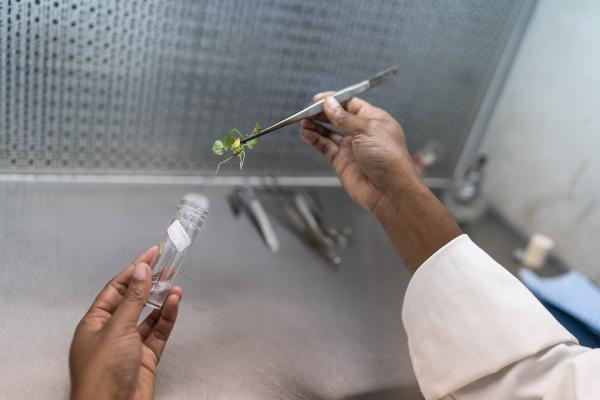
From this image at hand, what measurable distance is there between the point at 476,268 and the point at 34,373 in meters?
0.67

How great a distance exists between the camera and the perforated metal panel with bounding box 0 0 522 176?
1122 mm

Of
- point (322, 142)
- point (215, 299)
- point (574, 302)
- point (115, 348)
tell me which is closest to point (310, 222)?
point (322, 142)

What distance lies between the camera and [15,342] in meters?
0.91

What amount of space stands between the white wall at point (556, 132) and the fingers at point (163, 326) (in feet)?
3.61

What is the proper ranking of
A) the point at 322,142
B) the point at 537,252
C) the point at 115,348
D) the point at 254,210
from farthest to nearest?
the point at 537,252
the point at 254,210
the point at 322,142
the point at 115,348

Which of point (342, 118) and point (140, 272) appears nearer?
point (140, 272)

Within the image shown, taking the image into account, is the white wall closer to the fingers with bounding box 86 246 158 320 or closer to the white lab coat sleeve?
the white lab coat sleeve

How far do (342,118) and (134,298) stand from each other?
1.64 ft

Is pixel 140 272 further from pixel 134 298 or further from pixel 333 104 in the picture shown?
pixel 333 104

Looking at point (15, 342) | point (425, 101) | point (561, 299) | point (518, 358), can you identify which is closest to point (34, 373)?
point (15, 342)

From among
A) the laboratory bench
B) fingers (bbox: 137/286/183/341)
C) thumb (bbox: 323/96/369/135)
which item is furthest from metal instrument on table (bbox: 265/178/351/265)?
fingers (bbox: 137/286/183/341)

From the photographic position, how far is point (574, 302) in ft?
3.76

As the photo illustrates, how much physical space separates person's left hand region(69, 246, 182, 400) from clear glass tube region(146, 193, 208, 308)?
0.13m

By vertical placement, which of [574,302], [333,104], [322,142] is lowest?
[574,302]
